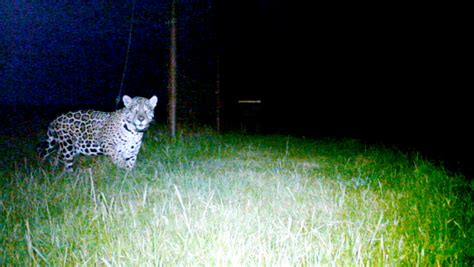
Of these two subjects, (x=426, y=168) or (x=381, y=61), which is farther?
(x=381, y=61)

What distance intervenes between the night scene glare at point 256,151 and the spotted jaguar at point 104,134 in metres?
0.02

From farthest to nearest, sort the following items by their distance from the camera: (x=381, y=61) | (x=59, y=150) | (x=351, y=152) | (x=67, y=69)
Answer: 1. (x=67, y=69)
2. (x=381, y=61)
3. (x=351, y=152)
4. (x=59, y=150)

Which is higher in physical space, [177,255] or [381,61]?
[381,61]

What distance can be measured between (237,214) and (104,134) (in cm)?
385

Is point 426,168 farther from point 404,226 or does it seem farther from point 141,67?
point 141,67

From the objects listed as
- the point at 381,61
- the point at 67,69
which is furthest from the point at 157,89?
the point at 381,61

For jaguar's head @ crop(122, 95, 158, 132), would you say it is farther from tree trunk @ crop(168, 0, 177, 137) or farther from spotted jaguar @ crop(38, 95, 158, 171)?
tree trunk @ crop(168, 0, 177, 137)

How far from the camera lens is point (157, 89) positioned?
23438 mm

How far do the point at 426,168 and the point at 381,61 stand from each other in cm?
1104

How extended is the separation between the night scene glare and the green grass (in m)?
0.03

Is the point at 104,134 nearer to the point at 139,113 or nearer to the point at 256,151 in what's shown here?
the point at 139,113

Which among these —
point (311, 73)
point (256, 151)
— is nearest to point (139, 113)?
point (256, 151)

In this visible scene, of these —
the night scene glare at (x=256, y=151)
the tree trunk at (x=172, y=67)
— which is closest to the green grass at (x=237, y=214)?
the night scene glare at (x=256, y=151)

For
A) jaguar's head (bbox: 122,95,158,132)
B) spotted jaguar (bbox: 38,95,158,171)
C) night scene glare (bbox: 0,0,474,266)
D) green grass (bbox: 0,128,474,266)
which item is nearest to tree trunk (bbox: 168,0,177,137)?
night scene glare (bbox: 0,0,474,266)
